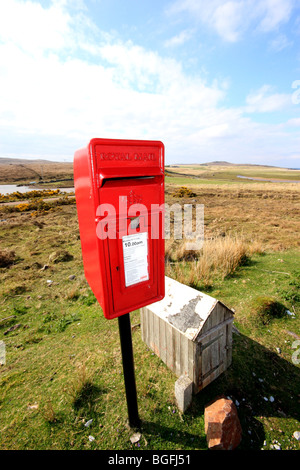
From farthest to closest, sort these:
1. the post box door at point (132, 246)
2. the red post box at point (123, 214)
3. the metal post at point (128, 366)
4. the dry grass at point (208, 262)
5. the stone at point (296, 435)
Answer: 1. the dry grass at point (208, 262)
2. the stone at point (296, 435)
3. the metal post at point (128, 366)
4. the post box door at point (132, 246)
5. the red post box at point (123, 214)

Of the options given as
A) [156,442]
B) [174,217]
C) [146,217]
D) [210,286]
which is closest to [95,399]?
[156,442]

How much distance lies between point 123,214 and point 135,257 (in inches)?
15.2

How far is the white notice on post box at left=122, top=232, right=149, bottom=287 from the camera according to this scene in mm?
1603

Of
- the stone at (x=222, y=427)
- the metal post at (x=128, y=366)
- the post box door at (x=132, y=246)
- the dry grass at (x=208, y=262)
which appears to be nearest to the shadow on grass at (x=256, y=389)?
the stone at (x=222, y=427)

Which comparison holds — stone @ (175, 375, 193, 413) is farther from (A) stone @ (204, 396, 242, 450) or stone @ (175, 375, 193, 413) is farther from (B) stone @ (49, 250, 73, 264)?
(B) stone @ (49, 250, 73, 264)

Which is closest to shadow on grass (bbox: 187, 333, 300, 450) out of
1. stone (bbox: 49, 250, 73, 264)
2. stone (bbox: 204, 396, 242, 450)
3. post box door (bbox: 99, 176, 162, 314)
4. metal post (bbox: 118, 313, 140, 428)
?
stone (bbox: 204, 396, 242, 450)

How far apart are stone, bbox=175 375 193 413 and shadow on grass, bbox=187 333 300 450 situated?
11 cm

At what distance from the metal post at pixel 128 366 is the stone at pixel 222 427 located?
2.36 ft

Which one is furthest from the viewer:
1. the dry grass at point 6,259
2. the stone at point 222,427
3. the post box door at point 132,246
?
the dry grass at point 6,259

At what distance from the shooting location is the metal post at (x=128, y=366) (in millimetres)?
1776

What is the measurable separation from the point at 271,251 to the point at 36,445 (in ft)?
23.7

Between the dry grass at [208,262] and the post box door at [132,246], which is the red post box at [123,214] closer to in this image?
the post box door at [132,246]

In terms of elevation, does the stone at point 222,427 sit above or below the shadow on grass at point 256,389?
above

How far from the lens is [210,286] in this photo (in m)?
4.74
